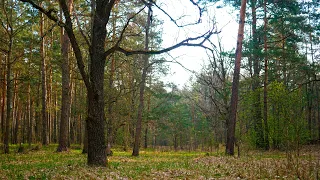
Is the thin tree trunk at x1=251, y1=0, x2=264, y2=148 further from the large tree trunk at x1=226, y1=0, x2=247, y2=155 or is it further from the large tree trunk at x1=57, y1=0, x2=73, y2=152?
the large tree trunk at x1=57, y1=0, x2=73, y2=152

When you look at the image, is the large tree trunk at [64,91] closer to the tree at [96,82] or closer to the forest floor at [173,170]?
the forest floor at [173,170]

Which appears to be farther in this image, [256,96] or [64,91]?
[256,96]

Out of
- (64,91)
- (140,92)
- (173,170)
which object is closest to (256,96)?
(140,92)

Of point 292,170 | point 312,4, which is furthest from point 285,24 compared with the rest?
point 292,170

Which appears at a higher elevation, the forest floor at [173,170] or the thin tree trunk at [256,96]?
the thin tree trunk at [256,96]

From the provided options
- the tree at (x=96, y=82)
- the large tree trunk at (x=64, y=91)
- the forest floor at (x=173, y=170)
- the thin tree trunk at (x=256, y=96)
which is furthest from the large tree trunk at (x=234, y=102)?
the large tree trunk at (x=64, y=91)

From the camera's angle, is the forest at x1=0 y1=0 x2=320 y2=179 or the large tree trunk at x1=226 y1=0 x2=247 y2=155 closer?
the forest at x1=0 y1=0 x2=320 y2=179

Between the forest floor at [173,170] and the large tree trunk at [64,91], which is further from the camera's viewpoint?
the large tree trunk at [64,91]

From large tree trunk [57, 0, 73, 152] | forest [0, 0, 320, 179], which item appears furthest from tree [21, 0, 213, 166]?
large tree trunk [57, 0, 73, 152]

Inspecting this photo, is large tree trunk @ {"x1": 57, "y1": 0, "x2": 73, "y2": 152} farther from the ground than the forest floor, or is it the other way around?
large tree trunk @ {"x1": 57, "y1": 0, "x2": 73, "y2": 152}

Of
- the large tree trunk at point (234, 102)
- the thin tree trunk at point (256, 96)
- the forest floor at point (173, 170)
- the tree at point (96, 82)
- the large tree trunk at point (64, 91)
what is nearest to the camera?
the forest floor at point (173, 170)

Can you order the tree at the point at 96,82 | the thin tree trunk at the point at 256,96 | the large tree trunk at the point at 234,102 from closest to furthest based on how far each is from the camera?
the tree at the point at 96,82 < the large tree trunk at the point at 234,102 < the thin tree trunk at the point at 256,96

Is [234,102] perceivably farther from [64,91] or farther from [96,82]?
[64,91]

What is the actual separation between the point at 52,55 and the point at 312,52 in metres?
29.2
